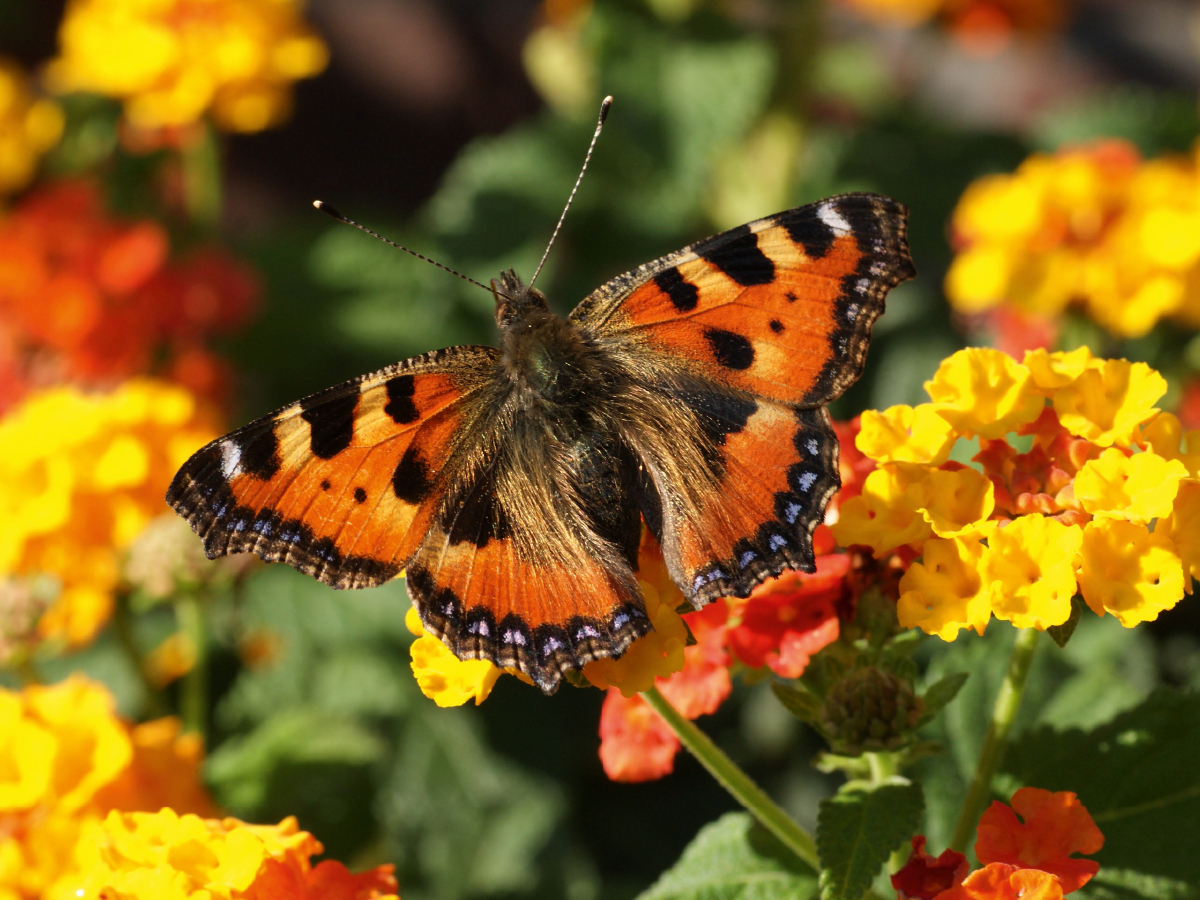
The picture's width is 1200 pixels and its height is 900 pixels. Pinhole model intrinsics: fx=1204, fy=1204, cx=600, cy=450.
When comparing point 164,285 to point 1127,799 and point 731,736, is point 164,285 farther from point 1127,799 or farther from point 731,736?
point 1127,799

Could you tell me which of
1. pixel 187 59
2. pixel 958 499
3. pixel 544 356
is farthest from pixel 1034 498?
pixel 187 59

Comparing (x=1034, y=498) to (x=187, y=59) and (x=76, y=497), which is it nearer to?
(x=76, y=497)

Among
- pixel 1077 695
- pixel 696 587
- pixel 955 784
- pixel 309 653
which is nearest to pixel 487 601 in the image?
pixel 696 587

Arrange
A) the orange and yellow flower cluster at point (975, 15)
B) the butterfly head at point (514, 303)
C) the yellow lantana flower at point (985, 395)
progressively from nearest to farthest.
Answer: the yellow lantana flower at point (985, 395) → the butterfly head at point (514, 303) → the orange and yellow flower cluster at point (975, 15)

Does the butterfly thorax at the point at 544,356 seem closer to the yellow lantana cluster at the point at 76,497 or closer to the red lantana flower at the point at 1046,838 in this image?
the red lantana flower at the point at 1046,838

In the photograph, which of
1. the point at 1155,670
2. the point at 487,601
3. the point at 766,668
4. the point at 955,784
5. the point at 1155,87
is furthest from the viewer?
the point at 1155,87

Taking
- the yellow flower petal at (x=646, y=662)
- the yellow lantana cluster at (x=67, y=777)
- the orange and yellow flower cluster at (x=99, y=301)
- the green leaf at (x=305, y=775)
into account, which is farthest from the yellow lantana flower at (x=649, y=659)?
the orange and yellow flower cluster at (x=99, y=301)
